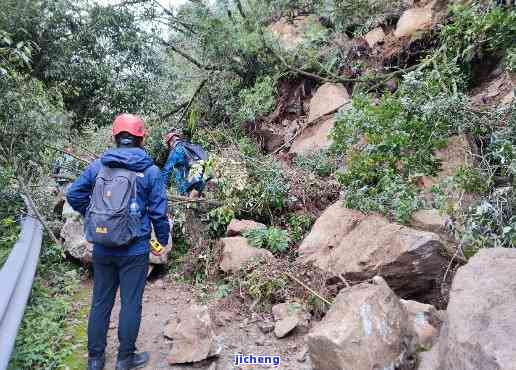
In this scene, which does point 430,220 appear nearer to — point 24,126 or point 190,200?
point 190,200

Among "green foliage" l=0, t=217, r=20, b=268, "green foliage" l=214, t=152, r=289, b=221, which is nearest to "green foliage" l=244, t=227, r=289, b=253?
"green foliage" l=214, t=152, r=289, b=221

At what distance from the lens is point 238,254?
469 cm

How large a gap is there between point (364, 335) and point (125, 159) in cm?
211

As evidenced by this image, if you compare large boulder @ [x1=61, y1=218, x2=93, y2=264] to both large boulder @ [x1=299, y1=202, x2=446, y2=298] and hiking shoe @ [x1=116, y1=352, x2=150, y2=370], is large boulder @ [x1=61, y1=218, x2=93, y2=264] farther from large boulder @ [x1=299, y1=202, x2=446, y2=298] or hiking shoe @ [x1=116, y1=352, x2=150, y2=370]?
large boulder @ [x1=299, y1=202, x2=446, y2=298]

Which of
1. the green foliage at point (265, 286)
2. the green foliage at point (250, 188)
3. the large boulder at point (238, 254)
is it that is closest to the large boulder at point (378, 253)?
the green foliage at point (265, 286)

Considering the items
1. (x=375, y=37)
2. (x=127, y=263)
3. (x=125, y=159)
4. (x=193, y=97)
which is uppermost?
(x=375, y=37)

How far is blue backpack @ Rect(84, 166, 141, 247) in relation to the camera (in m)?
3.10

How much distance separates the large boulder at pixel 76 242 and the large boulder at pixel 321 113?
3.43 meters

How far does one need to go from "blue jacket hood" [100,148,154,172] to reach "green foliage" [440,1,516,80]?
450cm

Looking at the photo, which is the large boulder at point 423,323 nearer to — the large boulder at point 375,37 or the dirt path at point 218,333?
the dirt path at point 218,333

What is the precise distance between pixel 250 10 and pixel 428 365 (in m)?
8.54

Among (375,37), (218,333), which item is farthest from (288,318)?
(375,37)

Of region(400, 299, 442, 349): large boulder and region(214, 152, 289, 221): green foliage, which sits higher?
region(214, 152, 289, 221): green foliage

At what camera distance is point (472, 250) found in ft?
12.0
